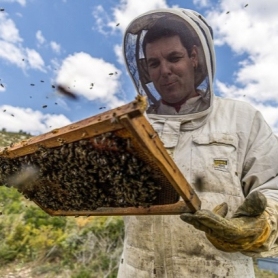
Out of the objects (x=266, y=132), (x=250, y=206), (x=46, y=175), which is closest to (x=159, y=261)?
(x=250, y=206)

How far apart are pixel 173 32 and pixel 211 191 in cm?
163

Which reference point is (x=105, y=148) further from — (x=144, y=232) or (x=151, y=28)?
(x=151, y=28)

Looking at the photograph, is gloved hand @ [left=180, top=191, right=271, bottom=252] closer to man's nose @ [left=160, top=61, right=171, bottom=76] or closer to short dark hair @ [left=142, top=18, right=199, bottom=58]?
man's nose @ [left=160, top=61, right=171, bottom=76]

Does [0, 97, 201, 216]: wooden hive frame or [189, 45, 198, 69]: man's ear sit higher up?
[189, 45, 198, 69]: man's ear

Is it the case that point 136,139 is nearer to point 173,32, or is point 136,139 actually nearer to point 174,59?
point 174,59

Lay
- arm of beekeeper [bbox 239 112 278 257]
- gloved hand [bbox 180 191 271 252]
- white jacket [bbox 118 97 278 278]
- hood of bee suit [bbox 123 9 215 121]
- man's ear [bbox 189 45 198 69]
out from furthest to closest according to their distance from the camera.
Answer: man's ear [bbox 189 45 198 69] < hood of bee suit [bbox 123 9 215 121] < white jacket [bbox 118 97 278 278] < arm of beekeeper [bbox 239 112 278 257] < gloved hand [bbox 180 191 271 252]

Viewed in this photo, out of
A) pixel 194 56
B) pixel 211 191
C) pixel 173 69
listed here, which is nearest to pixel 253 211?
pixel 211 191

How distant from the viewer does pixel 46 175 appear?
2.72 m

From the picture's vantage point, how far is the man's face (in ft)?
10.6

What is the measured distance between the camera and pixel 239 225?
2178 mm

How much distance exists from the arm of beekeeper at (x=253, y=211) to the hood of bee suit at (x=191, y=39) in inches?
19.1

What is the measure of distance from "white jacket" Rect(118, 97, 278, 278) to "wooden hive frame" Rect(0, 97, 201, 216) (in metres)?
0.47

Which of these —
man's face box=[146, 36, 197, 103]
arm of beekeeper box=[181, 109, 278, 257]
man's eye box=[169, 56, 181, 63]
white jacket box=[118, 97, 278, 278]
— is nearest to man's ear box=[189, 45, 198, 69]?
man's face box=[146, 36, 197, 103]

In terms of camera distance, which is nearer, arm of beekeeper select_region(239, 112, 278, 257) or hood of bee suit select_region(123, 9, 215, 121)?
arm of beekeeper select_region(239, 112, 278, 257)
